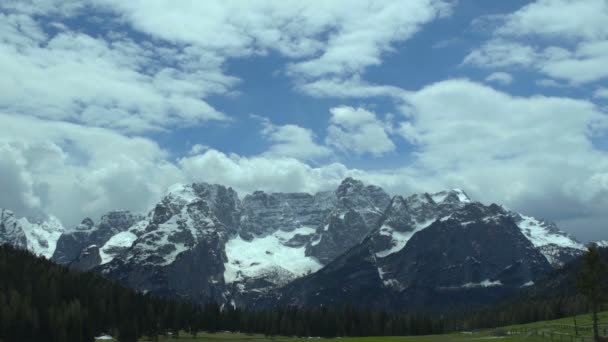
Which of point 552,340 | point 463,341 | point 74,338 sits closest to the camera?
point 552,340

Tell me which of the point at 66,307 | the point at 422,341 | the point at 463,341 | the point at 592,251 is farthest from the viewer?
the point at 66,307

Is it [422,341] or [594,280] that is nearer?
[594,280]

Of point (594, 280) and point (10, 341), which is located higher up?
point (594, 280)

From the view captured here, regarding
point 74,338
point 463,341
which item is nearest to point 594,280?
point 463,341

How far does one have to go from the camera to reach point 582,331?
561 ft

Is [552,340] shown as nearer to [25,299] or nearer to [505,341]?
[505,341]

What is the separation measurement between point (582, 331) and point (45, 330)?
13183 cm

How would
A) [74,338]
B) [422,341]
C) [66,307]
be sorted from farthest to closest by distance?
[66,307] → [74,338] → [422,341]

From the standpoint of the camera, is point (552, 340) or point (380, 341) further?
point (380, 341)

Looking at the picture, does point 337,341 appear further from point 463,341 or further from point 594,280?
point 594,280

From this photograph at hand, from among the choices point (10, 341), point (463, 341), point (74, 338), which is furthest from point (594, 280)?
point (10, 341)

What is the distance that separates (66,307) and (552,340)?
123 meters

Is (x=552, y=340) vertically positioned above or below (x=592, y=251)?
below

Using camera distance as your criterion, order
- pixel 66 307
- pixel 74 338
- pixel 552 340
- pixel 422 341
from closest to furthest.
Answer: pixel 552 340
pixel 422 341
pixel 74 338
pixel 66 307
